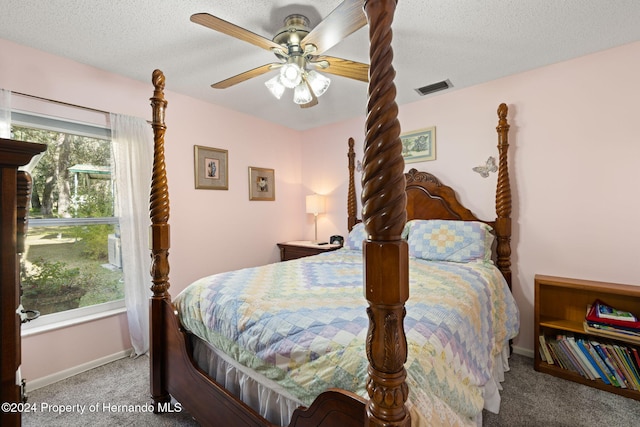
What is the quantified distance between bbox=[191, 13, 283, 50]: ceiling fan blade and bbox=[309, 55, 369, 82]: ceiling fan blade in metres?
0.27

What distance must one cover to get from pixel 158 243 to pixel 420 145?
259 centimetres

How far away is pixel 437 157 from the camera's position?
2.95 metres

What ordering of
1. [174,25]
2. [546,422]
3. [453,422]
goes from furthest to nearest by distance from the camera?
[174,25] < [546,422] < [453,422]

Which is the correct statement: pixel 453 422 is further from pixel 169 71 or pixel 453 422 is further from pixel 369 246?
pixel 169 71

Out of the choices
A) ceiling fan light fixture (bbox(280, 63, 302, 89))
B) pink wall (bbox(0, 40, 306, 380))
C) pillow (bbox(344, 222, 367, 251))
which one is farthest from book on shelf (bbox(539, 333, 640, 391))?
pink wall (bbox(0, 40, 306, 380))

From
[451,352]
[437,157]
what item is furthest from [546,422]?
[437,157]

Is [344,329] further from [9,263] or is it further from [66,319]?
[66,319]

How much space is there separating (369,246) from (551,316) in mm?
2477

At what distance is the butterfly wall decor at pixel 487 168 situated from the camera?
2.60 m

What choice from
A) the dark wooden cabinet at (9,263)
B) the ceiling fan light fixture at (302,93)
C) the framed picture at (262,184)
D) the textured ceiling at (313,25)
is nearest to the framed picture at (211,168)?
the framed picture at (262,184)

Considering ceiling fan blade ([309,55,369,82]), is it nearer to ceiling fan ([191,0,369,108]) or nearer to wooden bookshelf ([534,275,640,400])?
ceiling fan ([191,0,369,108])

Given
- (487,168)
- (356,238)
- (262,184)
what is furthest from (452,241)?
(262,184)

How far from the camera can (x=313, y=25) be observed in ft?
5.96

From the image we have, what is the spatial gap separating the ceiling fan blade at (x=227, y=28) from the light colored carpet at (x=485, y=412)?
216 cm
